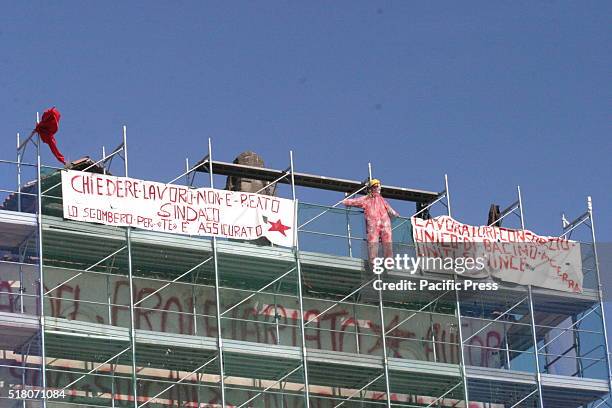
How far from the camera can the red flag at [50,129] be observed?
140 feet

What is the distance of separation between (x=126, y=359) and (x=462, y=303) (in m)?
9.59


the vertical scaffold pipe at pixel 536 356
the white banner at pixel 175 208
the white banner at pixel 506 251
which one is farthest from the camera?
the white banner at pixel 506 251

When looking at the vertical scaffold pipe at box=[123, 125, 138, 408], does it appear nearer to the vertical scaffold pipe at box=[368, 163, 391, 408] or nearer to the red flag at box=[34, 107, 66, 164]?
the red flag at box=[34, 107, 66, 164]

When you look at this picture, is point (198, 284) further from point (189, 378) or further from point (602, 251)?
point (602, 251)

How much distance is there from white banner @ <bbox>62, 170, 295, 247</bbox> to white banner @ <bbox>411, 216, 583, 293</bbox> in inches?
154

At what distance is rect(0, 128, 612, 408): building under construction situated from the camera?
4156 cm

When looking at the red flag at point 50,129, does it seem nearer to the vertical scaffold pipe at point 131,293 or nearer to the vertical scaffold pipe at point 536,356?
the vertical scaffold pipe at point 131,293

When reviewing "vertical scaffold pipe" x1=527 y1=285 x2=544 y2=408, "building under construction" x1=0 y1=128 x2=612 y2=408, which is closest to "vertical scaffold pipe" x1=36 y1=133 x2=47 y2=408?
"building under construction" x1=0 y1=128 x2=612 y2=408

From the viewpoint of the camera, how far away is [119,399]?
138 feet

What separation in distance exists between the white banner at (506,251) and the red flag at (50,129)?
30.9 feet

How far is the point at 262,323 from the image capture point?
44281 mm

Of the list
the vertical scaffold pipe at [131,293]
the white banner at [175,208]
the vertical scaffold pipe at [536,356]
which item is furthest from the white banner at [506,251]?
the vertical scaffold pipe at [131,293]
